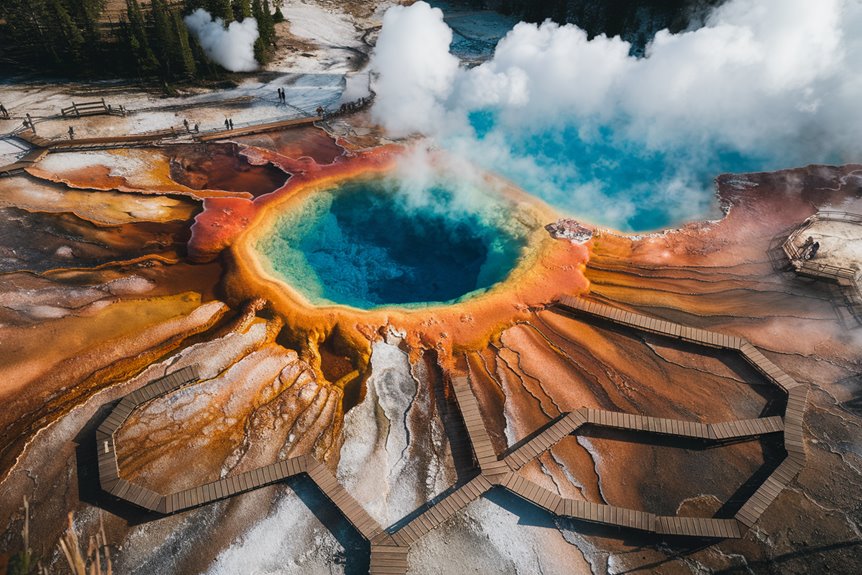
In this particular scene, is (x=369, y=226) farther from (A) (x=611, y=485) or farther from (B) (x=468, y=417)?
(A) (x=611, y=485)

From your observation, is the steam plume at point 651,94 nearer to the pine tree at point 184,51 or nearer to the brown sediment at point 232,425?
the pine tree at point 184,51

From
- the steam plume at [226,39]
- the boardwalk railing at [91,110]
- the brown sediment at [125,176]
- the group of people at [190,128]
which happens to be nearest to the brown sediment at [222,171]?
the brown sediment at [125,176]

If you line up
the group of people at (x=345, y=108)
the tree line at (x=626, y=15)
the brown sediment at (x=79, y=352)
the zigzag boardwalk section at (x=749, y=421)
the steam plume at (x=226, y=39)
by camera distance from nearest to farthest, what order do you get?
the zigzag boardwalk section at (x=749, y=421) < the brown sediment at (x=79, y=352) < the group of people at (x=345, y=108) < the steam plume at (x=226, y=39) < the tree line at (x=626, y=15)

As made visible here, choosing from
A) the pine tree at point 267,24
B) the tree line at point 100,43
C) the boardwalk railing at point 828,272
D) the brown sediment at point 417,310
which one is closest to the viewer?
the brown sediment at point 417,310

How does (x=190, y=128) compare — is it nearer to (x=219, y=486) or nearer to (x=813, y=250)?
(x=219, y=486)

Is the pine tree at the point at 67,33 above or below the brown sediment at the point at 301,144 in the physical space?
above
